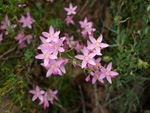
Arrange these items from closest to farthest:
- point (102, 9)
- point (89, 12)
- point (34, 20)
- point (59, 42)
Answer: point (59, 42) < point (34, 20) < point (102, 9) < point (89, 12)

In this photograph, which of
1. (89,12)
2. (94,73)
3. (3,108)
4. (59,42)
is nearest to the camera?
(59,42)

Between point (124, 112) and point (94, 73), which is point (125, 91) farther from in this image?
point (94, 73)

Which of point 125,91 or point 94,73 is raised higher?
point 94,73

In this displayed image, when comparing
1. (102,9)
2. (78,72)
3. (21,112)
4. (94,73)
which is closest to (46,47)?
(94,73)

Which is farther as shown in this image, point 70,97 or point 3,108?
point 70,97

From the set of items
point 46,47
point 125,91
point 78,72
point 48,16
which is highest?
point 48,16

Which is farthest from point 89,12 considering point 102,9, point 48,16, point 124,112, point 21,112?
point 21,112

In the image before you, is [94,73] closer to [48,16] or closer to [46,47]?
[46,47]
